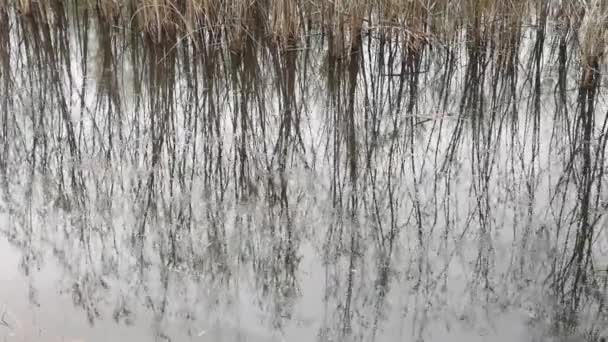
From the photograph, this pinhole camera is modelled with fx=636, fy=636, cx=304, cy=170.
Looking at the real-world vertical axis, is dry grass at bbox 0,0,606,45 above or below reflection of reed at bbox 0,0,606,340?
above

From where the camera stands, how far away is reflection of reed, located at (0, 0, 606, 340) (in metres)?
2.36

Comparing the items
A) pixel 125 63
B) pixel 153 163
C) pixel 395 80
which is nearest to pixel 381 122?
pixel 395 80

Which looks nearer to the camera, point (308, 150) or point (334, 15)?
point (308, 150)

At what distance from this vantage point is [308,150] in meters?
3.09

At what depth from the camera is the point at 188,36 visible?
4.03 m

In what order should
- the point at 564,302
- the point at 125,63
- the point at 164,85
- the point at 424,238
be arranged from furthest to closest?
the point at 125,63
the point at 164,85
the point at 424,238
the point at 564,302

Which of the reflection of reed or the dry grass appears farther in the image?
the dry grass

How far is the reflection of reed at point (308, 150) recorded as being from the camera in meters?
2.36

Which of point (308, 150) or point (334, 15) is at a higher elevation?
point (334, 15)

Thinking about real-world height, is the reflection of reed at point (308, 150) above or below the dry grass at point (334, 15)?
below

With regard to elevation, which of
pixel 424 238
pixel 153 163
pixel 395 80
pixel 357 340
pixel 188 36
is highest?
pixel 188 36

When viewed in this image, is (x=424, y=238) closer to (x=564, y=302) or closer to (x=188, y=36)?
(x=564, y=302)

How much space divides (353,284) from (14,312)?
116 cm

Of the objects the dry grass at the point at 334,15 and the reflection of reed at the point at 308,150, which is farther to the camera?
the dry grass at the point at 334,15
